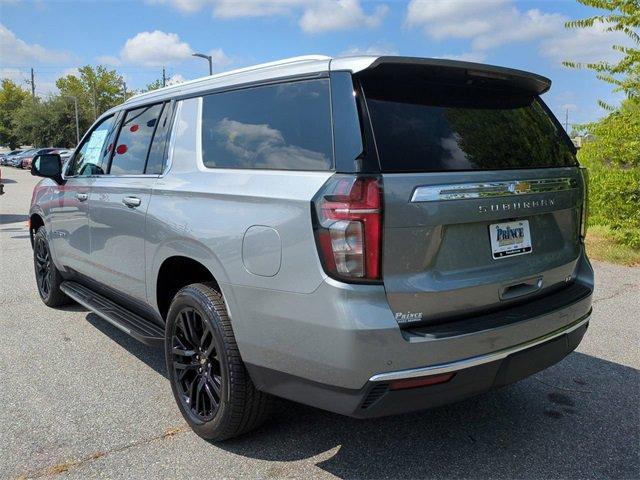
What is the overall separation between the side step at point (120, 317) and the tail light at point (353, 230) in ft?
5.27

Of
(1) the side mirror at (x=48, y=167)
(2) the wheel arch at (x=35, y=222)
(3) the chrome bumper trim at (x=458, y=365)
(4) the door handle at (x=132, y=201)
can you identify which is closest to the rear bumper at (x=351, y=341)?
(3) the chrome bumper trim at (x=458, y=365)

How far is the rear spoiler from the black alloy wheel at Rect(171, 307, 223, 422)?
1.50m

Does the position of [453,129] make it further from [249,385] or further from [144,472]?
[144,472]

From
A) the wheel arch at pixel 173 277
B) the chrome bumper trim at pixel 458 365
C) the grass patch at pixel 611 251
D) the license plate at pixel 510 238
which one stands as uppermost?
the license plate at pixel 510 238

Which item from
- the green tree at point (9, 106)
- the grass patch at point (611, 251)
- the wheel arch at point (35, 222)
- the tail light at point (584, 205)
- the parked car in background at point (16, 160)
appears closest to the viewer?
the tail light at point (584, 205)

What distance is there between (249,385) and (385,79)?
156 cm

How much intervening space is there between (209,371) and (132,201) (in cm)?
125

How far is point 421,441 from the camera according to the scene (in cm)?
297

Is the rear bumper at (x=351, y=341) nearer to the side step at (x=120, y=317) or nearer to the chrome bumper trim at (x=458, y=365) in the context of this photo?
the chrome bumper trim at (x=458, y=365)

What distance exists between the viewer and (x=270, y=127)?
2736mm

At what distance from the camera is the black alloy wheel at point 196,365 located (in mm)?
2896

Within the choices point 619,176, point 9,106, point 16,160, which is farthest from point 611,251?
point 9,106

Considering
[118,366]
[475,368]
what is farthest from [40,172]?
[475,368]

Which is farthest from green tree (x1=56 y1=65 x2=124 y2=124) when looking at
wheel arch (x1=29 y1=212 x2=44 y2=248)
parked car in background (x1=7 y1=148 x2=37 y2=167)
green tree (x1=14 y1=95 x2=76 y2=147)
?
wheel arch (x1=29 y1=212 x2=44 y2=248)
